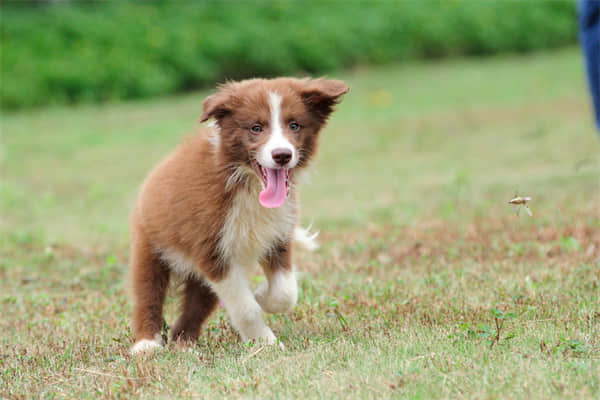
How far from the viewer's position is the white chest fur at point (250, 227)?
4859mm

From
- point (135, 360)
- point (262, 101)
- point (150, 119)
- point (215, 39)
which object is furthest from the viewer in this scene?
A: point (215, 39)

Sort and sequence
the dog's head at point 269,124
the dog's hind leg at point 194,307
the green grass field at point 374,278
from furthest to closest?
1. the dog's hind leg at point 194,307
2. the dog's head at point 269,124
3. the green grass field at point 374,278

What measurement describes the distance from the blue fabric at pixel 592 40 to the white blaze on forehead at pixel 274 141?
475cm

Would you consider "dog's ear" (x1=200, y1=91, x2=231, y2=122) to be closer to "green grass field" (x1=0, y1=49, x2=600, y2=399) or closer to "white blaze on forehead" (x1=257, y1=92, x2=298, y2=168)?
"white blaze on forehead" (x1=257, y1=92, x2=298, y2=168)

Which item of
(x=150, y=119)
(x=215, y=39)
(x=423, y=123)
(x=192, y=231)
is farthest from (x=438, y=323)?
(x=215, y=39)

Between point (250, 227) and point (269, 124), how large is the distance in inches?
25.3

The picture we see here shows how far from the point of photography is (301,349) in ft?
15.0

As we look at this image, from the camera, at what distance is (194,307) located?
545 cm

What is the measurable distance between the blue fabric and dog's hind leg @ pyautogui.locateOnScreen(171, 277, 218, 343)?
5090mm

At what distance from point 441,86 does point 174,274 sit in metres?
17.1

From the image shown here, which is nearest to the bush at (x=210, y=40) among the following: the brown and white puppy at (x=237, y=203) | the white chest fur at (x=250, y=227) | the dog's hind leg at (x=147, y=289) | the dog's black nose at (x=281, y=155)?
the dog's hind leg at (x=147, y=289)

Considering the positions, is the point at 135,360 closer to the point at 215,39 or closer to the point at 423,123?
the point at 423,123

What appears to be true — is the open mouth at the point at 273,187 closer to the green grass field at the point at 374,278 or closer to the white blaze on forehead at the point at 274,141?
the white blaze on forehead at the point at 274,141

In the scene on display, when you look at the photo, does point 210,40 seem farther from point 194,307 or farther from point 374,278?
point 194,307
